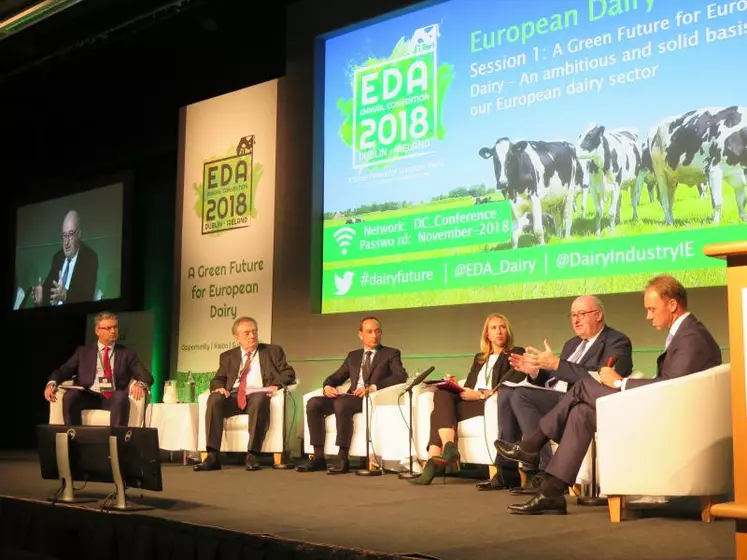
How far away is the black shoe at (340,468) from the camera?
5.50 m

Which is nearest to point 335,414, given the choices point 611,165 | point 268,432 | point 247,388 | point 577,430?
point 268,432

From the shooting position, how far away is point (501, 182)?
19.1 feet

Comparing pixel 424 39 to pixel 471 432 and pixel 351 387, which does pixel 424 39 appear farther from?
pixel 471 432

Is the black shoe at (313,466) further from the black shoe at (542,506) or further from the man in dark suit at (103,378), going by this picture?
the black shoe at (542,506)

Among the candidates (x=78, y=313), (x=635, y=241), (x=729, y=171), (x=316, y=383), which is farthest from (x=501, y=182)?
(x=78, y=313)

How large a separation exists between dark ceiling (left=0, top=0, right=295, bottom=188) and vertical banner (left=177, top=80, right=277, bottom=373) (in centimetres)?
44

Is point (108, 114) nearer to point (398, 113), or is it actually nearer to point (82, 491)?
point (398, 113)

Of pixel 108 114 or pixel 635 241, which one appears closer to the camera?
pixel 635 241

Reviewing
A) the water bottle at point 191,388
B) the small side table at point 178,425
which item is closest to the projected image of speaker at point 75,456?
the small side table at point 178,425

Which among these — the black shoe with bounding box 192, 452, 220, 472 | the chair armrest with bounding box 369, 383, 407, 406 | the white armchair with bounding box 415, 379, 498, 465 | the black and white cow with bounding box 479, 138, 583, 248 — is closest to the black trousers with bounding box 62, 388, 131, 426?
the black shoe with bounding box 192, 452, 220, 472

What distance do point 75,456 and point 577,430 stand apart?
6.99 feet

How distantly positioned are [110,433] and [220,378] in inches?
91.2

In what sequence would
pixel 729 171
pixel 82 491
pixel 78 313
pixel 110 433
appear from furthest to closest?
1. pixel 78 313
2. pixel 729 171
3. pixel 82 491
4. pixel 110 433

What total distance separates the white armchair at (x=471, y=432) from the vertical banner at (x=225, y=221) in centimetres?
230
